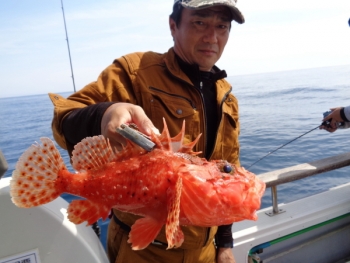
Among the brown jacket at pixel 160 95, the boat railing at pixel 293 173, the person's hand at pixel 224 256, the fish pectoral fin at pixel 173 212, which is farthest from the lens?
the boat railing at pixel 293 173

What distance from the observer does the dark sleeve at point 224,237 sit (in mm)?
2896

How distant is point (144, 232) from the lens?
1.39 m

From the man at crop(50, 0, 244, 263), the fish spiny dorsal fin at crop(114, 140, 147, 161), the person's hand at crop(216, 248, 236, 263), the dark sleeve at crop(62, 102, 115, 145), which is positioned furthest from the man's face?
the person's hand at crop(216, 248, 236, 263)

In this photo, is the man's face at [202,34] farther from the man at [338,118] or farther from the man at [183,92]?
the man at [338,118]

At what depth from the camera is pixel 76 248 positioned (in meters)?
1.99

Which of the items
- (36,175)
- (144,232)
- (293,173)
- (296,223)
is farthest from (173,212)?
(296,223)

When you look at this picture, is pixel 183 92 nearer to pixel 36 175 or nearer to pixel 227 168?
pixel 227 168

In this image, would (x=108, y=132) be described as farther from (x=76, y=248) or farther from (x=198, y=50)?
(x=198, y=50)

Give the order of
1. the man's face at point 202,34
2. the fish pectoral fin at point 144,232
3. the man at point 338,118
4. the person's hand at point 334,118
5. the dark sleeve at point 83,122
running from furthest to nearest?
the person's hand at point 334,118
the man at point 338,118
the man's face at point 202,34
the dark sleeve at point 83,122
the fish pectoral fin at point 144,232

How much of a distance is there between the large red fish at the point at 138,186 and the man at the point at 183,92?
60 centimetres

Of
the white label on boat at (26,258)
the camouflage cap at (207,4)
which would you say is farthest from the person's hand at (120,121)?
the camouflage cap at (207,4)

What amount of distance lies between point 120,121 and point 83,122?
15.1 inches

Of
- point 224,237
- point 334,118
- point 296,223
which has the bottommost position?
point 296,223

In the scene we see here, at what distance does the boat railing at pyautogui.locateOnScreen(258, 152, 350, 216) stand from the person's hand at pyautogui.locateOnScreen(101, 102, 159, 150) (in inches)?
104
